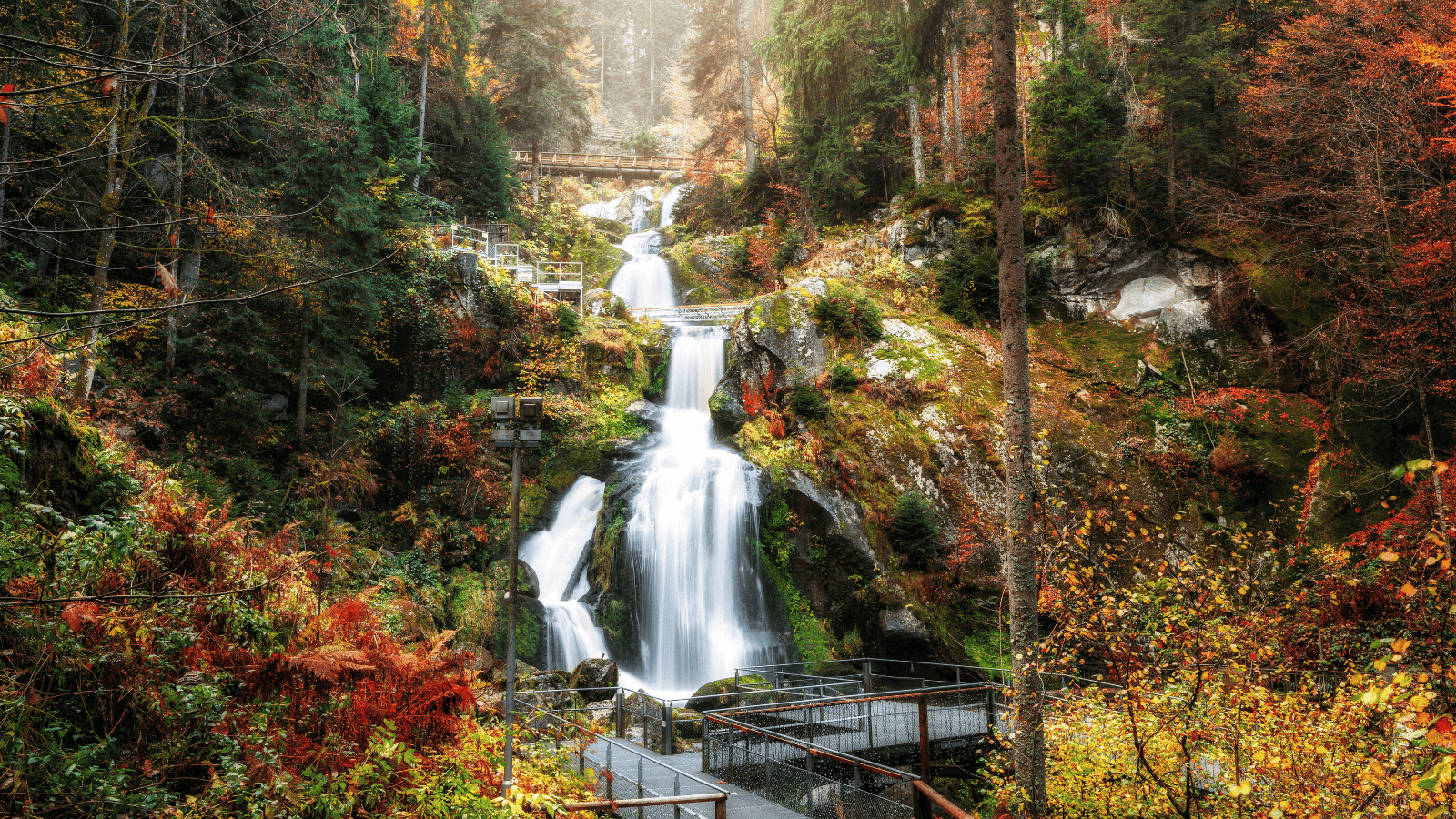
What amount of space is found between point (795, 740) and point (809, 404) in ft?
32.4

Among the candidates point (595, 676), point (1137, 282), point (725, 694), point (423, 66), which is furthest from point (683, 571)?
point (423, 66)

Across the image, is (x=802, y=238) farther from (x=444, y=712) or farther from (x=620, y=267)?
(x=444, y=712)

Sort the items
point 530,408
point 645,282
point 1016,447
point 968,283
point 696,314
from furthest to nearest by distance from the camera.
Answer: point 645,282 → point 696,314 → point 968,283 → point 530,408 → point 1016,447

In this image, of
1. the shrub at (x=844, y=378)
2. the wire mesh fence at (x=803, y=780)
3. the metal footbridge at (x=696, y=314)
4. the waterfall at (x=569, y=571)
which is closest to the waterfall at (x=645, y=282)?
the metal footbridge at (x=696, y=314)

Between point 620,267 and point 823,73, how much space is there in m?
12.2

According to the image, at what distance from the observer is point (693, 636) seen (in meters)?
15.0

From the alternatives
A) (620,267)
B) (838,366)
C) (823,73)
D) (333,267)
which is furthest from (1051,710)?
(620,267)

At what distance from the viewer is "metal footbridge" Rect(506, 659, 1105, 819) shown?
7.82 m

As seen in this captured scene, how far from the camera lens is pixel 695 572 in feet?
51.8

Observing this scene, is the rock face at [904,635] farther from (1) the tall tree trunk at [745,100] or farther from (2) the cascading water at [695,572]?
(1) the tall tree trunk at [745,100]

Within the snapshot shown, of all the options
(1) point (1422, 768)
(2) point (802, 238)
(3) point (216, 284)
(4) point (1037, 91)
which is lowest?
(1) point (1422, 768)

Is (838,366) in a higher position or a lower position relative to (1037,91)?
lower

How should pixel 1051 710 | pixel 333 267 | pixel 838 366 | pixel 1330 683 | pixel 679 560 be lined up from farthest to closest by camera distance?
pixel 838 366 → pixel 679 560 → pixel 333 267 → pixel 1330 683 → pixel 1051 710

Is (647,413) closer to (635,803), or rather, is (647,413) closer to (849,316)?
(849,316)
